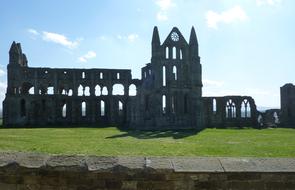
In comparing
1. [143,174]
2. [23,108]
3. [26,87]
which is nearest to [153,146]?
[143,174]

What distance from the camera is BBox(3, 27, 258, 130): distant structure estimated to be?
153 feet

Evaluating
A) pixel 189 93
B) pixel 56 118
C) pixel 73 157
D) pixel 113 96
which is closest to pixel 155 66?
pixel 189 93

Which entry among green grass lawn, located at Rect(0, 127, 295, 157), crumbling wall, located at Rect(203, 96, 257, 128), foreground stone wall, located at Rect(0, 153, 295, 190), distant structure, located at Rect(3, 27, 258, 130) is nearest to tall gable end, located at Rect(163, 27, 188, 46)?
distant structure, located at Rect(3, 27, 258, 130)

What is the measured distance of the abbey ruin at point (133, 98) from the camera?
4650cm

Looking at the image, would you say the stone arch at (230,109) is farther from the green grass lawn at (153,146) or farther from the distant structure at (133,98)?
the green grass lawn at (153,146)

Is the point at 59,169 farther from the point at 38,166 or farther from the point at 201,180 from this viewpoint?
the point at 201,180

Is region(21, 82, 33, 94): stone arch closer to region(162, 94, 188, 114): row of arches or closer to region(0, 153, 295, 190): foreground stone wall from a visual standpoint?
region(162, 94, 188, 114): row of arches

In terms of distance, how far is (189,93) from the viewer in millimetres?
47219

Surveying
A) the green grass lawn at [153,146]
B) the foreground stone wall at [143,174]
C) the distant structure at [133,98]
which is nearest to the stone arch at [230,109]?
the distant structure at [133,98]

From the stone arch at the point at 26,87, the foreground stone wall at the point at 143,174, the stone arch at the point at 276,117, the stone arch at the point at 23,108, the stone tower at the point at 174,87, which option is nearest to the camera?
the foreground stone wall at the point at 143,174

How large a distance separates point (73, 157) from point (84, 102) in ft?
177

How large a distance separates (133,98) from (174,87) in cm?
845

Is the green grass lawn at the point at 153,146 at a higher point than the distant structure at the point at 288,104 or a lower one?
lower

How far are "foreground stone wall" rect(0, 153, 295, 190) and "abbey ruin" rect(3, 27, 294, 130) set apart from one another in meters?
38.1
